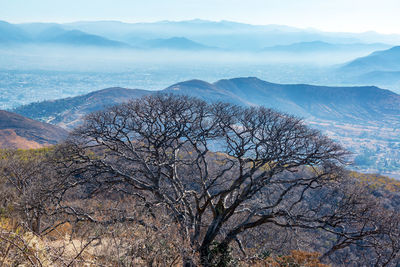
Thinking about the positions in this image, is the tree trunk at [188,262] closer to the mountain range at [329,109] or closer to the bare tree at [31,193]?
the bare tree at [31,193]

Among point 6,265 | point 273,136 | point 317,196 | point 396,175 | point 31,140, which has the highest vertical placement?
point 273,136

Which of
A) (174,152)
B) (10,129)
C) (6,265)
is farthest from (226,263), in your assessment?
(10,129)

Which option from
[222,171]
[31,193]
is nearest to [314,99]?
[222,171]

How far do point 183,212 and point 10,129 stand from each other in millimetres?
74895

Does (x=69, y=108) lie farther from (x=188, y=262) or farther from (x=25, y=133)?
(x=188, y=262)

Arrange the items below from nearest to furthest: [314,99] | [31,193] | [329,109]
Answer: [31,193], [329,109], [314,99]

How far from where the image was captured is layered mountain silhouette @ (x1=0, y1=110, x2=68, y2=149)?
66.9 meters

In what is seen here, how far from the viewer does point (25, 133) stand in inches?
2891

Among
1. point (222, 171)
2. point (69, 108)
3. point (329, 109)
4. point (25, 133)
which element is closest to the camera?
point (222, 171)

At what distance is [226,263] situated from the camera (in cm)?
1042

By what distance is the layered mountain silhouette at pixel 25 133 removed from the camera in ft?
219

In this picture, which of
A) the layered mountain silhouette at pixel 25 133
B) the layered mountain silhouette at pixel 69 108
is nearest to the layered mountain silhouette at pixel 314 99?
the layered mountain silhouette at pixel 69 108

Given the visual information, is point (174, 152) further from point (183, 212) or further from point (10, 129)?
Result: point (10, 129)

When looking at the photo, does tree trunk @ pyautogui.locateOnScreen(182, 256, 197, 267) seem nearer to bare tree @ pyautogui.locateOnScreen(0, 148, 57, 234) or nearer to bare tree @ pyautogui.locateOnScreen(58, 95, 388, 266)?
bare tree @ pyautogui.locateOnScreen(58, 95, 388, 266)
